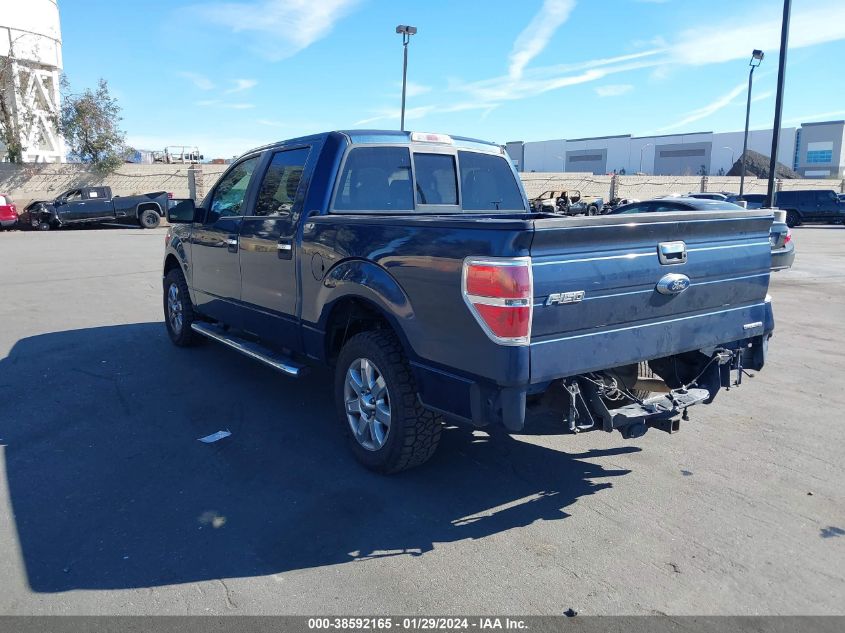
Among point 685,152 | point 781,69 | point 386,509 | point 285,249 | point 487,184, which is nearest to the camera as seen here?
point 386,509

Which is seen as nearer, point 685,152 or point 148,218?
point 148,218

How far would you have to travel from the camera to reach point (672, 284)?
12.1 feet

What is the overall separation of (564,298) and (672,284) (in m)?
0.81

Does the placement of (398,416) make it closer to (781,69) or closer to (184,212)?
(184,212)

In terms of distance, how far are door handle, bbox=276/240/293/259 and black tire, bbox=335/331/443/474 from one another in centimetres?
106

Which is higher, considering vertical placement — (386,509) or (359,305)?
(359,305)

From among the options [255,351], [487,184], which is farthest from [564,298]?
[255,351]

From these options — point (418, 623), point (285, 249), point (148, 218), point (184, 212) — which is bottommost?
point (418, 623)

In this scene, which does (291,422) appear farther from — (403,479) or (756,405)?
(756,405)

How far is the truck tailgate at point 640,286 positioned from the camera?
3.26 m

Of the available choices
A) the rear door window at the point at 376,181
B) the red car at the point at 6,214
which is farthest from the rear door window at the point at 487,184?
the red car at the point at 6,214

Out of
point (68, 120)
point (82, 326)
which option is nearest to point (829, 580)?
point (82, 326)

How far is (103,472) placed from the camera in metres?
4.28

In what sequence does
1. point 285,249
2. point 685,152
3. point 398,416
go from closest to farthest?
point 398,416, point 285,249, point 685,152
